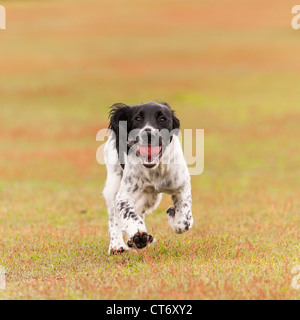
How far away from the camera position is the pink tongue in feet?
23.5

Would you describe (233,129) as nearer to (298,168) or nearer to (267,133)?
(267,133)

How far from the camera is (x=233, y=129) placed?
2620cm

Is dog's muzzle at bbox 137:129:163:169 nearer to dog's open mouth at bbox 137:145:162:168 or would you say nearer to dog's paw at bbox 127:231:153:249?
dog's open mouth at bbox 137:145:162:168

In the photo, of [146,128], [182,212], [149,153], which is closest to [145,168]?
[149,153]

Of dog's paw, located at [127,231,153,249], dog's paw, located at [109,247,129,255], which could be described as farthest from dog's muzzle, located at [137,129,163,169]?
dog's paw, located at [109,247,129,255]

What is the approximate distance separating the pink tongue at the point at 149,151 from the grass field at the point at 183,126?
3.82ft

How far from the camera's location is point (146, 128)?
7195 millimetres

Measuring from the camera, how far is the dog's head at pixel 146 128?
7156 millimetres

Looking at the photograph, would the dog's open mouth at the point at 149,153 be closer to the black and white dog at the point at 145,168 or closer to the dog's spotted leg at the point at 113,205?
the black and white dog at the point at 145,168

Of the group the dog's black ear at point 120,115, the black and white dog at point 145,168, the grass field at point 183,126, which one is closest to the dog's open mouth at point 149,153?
the black and white dog at point 145,168

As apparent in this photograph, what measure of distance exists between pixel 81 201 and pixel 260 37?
35457mm

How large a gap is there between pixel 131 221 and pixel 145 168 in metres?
0.68

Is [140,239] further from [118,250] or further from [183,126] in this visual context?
[183,126]
